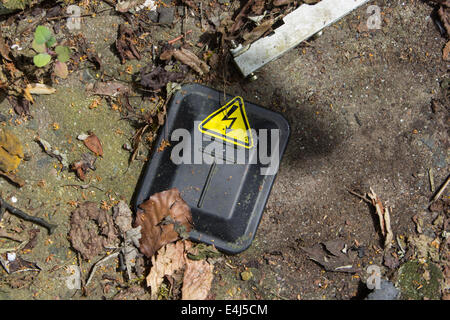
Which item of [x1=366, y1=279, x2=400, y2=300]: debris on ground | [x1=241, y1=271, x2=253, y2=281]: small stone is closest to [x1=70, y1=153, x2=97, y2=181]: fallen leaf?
[x1=241, y1=271, x2=253, y2=281]: small stone

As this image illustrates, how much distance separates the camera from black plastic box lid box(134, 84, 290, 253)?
1884 mm

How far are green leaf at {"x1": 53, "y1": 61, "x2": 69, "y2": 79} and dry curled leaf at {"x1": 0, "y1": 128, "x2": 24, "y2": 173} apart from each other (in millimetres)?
367

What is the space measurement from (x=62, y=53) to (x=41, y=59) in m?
0.11

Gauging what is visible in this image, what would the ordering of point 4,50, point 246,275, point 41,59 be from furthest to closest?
point 246,275 < point 4,50 < point 41,59

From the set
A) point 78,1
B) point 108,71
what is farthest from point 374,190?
point 78,1

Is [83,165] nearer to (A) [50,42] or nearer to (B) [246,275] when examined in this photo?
(A) [50,42]

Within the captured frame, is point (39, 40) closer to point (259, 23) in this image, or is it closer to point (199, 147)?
point (199, 147)

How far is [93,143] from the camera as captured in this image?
1904 mm

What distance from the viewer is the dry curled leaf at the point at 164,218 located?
188 cm

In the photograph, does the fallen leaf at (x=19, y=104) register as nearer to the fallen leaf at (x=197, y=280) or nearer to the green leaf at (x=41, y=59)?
the green leaf at (x=41, y=59)

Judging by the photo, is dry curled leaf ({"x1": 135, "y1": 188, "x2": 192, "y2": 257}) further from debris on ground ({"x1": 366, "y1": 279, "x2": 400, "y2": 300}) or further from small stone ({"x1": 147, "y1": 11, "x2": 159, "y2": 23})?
debris on ground ({"x1": 366, "y1": 279, "x2": 400, "y2": 300})

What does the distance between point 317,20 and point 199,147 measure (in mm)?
869

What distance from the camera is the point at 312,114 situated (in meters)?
1.99

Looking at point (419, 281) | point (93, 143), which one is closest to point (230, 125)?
point (93, 143)
